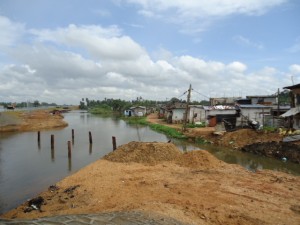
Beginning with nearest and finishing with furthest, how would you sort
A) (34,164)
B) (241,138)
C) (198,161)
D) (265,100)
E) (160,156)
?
(198,161)
(160,156)
(34,164)
(241,138)
(265,100)

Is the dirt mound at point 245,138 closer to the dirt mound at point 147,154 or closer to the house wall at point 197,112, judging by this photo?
the dirt mound at point 147,154

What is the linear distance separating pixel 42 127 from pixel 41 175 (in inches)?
1425

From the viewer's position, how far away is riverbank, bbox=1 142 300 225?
10297 mm

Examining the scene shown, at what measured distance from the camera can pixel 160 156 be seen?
64.3ft

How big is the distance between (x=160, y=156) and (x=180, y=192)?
276 inches

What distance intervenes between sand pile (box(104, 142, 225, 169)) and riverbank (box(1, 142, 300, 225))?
69 mm

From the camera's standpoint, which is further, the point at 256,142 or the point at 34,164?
the point at 256,142

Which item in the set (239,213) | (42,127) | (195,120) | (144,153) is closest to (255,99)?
(195,120)

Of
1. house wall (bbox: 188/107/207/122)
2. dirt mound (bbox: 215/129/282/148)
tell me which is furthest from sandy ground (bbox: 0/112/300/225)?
house wall (bbox: 188/107/207/122)

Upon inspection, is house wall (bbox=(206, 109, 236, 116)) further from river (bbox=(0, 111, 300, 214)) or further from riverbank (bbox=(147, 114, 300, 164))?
river (bbox=(0, 111, 300, 214))

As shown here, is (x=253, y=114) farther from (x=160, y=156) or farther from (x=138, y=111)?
(x=138, y=111)

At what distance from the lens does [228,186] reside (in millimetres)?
13586

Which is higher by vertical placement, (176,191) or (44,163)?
(176,191)

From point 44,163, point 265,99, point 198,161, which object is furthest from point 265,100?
point 44,163
